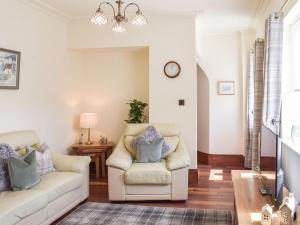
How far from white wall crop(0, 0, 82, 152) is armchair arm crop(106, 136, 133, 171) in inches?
46.0

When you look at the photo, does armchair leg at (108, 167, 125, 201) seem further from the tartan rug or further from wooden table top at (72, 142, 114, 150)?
wooden table top at (72, 142, 114, 150)

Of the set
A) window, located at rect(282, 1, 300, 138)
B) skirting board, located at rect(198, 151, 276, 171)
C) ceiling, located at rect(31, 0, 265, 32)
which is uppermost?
ceiling, located at rect(31, 0, 265, 32)

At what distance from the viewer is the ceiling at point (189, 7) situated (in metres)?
4.37

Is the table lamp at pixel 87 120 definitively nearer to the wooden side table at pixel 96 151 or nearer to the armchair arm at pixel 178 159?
the wooden side table at pixel 96 151

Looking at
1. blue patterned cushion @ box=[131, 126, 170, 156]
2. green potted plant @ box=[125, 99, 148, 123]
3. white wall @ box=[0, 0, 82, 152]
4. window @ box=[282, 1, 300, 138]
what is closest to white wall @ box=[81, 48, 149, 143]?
white wall @ box=[0, 0, 82, 152]

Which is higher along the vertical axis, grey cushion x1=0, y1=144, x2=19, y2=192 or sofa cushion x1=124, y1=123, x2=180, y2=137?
Result: sofa cushion x1=124, y1=123, x2=180, y2=137

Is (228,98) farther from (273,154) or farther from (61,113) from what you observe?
(273,154)

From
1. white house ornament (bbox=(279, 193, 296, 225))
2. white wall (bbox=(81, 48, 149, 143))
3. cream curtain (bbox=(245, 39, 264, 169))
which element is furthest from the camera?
white wall (bbox=(81, 48, 149, 143))

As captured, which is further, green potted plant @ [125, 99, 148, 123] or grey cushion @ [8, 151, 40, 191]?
green potted plant @ [125, 99, 148, 123]

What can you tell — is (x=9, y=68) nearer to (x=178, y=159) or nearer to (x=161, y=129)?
(x=161, y=129)

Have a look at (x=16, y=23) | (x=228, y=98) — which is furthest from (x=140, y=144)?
(x=228, y=98)

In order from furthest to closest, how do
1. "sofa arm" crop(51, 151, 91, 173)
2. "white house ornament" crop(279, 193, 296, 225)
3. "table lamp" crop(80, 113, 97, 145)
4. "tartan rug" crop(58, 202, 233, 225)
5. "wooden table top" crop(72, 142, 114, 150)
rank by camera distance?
"table lamp" crop(80, 113, 97, 145) → "wooden table top" crop(72, 142, 114, 150) → "sofa arm" crop(51, 151, 91, 173) → "tartan rug" crop(58, 202, 233, 225) → "white house ornament" crop(279, 193, 296, 225)

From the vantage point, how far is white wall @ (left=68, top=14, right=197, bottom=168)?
4.96 meters

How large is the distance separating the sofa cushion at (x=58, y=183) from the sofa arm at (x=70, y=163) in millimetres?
89
